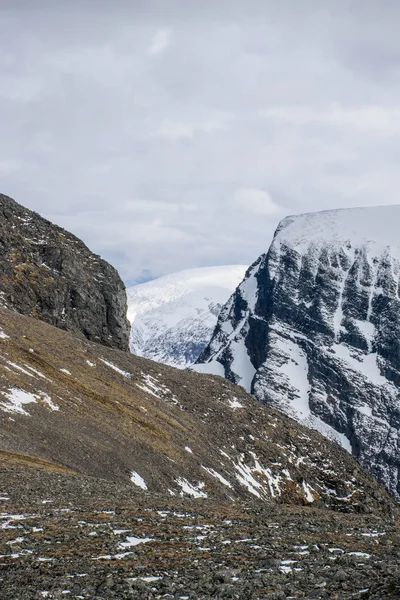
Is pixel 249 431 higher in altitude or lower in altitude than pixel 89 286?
lower

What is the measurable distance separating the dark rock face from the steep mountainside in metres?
22.4

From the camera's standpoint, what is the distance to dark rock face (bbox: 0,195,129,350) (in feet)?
377

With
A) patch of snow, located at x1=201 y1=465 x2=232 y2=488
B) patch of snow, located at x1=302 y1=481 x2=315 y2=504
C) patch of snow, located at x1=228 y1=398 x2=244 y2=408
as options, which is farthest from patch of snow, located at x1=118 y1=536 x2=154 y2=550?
patch of snow, located at x1=228 y1=398 x2=244 y2=408

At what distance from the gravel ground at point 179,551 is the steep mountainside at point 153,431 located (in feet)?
45.2

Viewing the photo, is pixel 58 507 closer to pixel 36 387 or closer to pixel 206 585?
pixel 206 585

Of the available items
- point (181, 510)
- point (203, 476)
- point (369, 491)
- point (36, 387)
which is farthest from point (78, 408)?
point (369, 491)

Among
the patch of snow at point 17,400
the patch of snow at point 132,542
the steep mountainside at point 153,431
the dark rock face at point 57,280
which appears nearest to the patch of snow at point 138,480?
the steep mountainside at point 153,431

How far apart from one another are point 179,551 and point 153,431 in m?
52.3

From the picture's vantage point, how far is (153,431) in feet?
237

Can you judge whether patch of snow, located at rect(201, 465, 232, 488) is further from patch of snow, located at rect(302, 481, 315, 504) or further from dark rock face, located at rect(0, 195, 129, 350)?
dark rock face, located at rect(0, 195, 129, 350)

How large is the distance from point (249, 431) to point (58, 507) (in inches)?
2571

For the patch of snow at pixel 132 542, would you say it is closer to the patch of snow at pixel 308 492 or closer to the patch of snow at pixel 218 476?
the patch of snow at pixel 218 476

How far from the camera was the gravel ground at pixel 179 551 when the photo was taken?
15.9 metres

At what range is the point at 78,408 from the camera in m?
66.3
